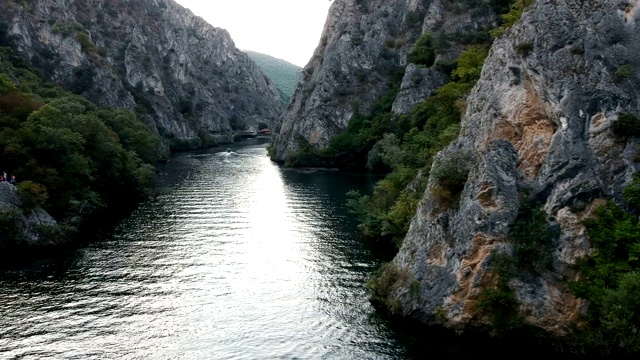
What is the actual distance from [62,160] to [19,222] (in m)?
13.1

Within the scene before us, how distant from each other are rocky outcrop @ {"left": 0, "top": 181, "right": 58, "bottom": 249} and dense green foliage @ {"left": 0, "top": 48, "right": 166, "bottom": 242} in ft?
2.85

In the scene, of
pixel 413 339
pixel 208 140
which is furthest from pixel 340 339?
pixel 208 140

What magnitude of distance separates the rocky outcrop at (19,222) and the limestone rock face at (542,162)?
1355 inches

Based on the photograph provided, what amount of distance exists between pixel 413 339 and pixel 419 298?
2958mm

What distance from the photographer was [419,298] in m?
34.8

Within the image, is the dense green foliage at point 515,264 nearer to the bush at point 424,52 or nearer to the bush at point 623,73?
the bush at point 623,73

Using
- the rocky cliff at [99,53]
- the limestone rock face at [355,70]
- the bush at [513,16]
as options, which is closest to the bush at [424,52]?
the limestone rock face at [355,70]

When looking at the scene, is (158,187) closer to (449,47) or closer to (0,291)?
(0,291)

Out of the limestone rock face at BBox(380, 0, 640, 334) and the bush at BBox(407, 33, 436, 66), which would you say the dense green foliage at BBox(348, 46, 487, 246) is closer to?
the limestone rock face at BBox(380, 0, 640, 334)

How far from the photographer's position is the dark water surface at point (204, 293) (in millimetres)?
31812

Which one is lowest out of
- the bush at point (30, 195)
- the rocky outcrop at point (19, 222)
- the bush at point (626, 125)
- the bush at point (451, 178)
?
the rocky outcrop at point (19, 222)

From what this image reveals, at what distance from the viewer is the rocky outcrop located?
1959 inches

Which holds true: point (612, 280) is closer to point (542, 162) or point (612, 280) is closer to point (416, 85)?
point (542, 162)

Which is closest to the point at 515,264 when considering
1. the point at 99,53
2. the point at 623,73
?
the point at 623,73
